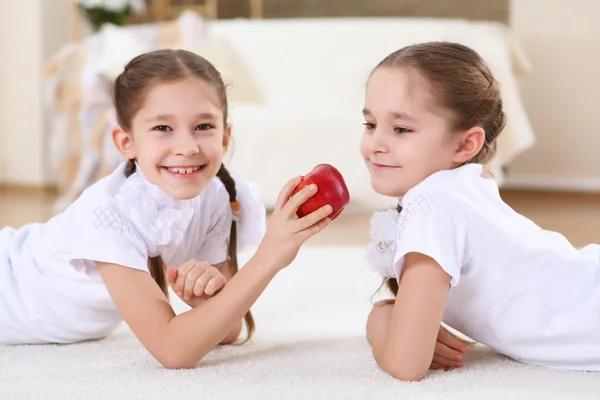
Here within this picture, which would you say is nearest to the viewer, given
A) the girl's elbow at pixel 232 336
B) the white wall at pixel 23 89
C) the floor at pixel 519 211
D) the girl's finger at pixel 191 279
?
the girl's finger at pixel 191 279

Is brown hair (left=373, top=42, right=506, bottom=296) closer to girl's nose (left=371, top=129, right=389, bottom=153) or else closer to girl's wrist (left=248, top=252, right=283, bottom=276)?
girl's nose (left=371, top=129, right=389, bottom=153)

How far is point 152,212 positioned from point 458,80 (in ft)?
1.79

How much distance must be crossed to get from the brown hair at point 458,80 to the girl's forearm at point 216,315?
362 millimetres

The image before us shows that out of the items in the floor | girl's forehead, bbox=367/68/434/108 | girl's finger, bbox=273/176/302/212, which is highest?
girl's forehead, bbox=367/68/434/108

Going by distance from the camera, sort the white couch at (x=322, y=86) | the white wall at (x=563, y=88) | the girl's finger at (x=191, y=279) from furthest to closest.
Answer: the white wall at (x=563, y=88), the white couch at (x=322, y=86), the girl's finger at (x=191, y=279)

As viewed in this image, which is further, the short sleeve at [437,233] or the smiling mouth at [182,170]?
the smiling mouth at [182,170]

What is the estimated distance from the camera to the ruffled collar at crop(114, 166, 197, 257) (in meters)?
1.42

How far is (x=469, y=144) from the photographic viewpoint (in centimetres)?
131

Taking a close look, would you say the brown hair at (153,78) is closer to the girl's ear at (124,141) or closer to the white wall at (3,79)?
the girl's ear at (124,141)

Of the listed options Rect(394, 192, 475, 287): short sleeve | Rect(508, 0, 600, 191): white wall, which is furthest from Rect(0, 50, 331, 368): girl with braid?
Rect(508, 0, 600, 191): white wall

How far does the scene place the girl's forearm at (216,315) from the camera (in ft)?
4.18

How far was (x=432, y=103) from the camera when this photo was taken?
1.28 metres

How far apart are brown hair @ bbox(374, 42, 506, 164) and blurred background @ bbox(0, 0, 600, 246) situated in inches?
67.8

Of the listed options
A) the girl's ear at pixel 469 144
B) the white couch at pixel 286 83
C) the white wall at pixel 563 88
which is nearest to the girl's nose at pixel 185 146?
the girl's ear at pixel 469 144
